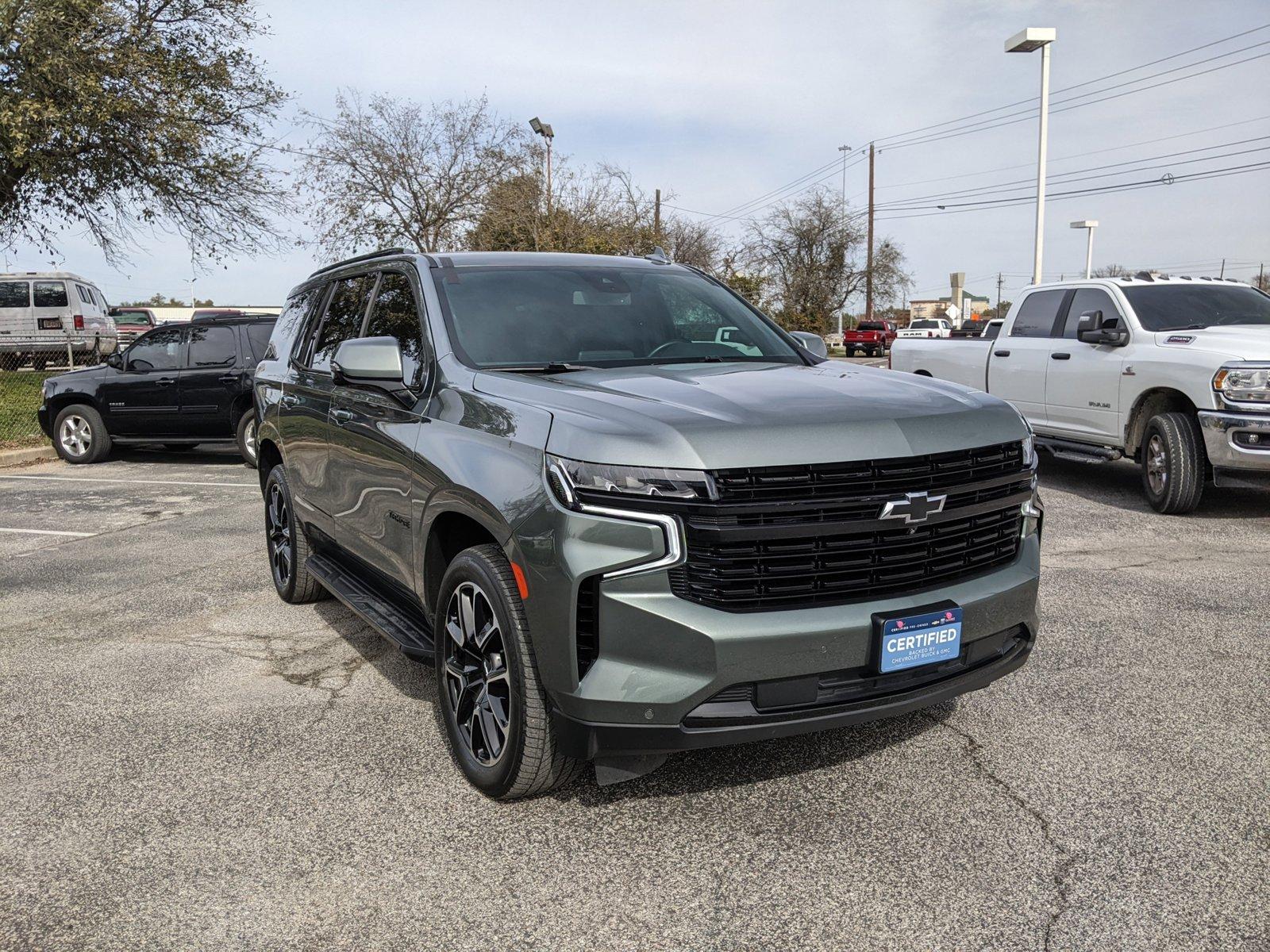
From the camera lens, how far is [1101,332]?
9.17 meters

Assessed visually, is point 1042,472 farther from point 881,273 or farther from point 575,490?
point 881,273

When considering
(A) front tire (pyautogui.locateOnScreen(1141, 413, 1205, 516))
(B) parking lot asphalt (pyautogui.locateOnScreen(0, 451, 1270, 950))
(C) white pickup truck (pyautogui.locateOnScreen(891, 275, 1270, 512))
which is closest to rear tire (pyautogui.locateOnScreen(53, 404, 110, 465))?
(B) parking lot asphalt (pyautogui.locateOnScreen(0, 451, 1270, 950))

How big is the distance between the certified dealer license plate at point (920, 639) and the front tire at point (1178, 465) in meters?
6.06

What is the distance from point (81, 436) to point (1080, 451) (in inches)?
472

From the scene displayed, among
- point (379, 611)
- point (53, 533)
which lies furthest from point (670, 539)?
point (53, 533)

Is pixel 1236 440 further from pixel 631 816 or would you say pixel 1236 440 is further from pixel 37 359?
pixel 37 359

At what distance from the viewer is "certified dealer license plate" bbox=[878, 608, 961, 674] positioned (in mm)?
3105

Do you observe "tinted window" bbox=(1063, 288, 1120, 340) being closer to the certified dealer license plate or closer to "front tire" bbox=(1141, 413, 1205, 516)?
"front tire" bbox=(1141, 413, 1205, 516)

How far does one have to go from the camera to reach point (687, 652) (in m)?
2.93

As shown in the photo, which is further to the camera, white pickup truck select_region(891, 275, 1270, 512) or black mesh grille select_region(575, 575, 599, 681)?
white pickup truck select_region(891, 275, 1270, 512)

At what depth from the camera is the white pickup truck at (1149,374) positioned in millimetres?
8094

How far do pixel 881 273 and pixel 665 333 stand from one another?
6981 cm

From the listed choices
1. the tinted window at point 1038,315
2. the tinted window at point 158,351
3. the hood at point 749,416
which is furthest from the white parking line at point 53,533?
the tinted window at point 1038,315

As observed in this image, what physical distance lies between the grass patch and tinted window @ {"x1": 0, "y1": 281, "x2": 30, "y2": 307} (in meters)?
2.61
